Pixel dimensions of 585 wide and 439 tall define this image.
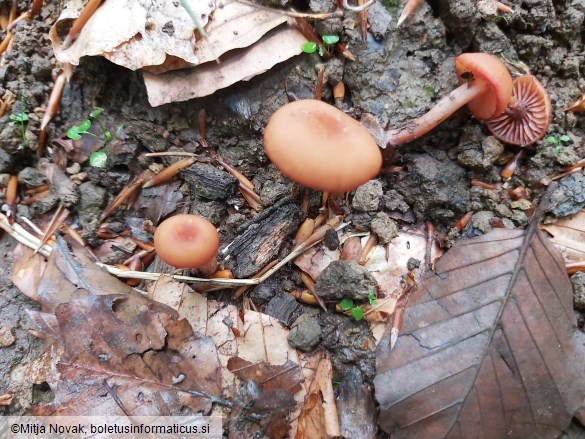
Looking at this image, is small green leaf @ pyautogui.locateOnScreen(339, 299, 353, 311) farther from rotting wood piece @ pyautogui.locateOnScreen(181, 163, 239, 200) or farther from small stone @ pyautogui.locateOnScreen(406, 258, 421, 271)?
rotting wood piece @ pyautogui.locateOnScreen(181, 163, 239, 200)

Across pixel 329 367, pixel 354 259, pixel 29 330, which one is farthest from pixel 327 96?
pixel 29 330

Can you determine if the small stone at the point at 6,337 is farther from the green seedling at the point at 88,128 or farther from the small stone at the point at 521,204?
the small stone at the point at 521,204

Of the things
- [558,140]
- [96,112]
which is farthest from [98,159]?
[558,140]

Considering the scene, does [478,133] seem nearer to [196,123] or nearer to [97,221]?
[196,123]

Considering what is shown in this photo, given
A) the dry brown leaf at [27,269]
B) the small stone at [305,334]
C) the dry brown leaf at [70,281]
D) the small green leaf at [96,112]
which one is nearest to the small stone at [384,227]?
the small stone at [305,334]

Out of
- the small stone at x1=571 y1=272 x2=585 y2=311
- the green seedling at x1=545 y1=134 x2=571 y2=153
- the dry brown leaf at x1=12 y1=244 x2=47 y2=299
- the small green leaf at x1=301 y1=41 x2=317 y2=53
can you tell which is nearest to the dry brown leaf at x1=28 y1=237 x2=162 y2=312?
the dry brown leaf at x1=12 y1=244 x2=47 y2=299

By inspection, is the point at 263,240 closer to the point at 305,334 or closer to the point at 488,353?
the point at 305,334
